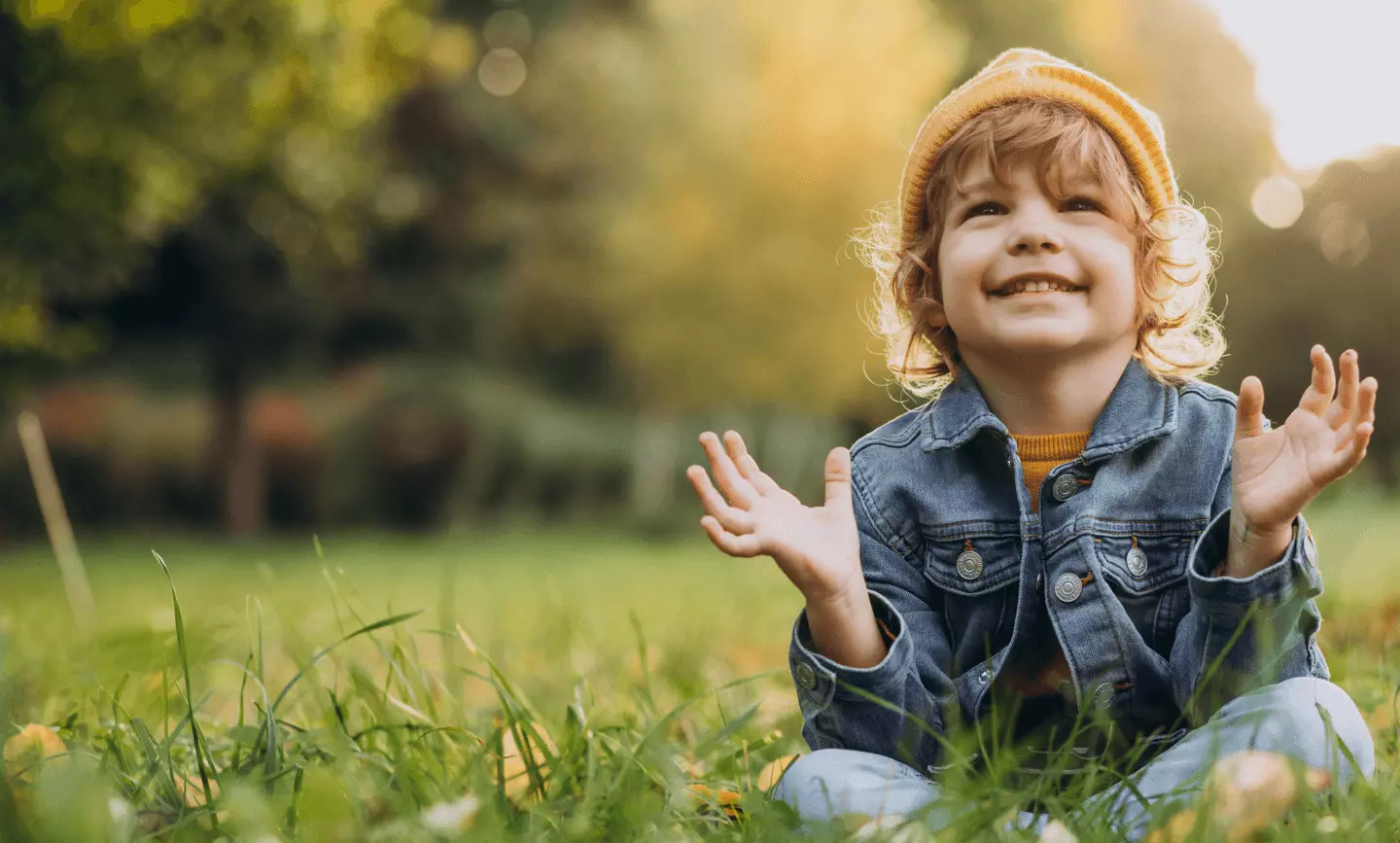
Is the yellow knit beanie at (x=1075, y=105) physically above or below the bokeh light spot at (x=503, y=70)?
below

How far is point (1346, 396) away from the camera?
1.35 m

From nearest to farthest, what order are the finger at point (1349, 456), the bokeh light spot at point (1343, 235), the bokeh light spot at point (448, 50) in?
1. the finger at point (1349, 456)
2. the bokeh light spot at point (448, 50)
3. the bokeh light spot at point (1343, 235)

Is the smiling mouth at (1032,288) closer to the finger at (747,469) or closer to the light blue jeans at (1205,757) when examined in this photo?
the finger at (747,469)

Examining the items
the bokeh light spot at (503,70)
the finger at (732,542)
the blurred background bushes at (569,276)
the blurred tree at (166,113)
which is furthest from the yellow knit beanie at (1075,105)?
the bokeh light spot at (503,70)

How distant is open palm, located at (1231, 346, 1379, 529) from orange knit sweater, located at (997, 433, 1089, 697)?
0.28m

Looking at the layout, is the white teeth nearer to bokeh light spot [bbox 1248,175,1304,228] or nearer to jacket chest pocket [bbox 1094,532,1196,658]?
jacket chest pocket [bbox 1094,532,1196,658]

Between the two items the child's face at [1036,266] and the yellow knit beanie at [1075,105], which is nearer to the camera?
the child's face at [1036,266]

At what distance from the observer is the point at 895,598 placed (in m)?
1.66

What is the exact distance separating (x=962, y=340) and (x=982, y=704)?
19.9 inches

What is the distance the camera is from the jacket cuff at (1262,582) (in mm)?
1380

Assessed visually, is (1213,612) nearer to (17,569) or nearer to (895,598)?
(895,598)

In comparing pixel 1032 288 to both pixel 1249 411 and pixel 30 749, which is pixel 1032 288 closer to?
pixel 1249 411

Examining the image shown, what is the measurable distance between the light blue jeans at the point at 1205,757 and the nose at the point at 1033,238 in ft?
2.01

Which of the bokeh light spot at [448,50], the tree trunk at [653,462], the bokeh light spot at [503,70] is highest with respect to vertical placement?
the bokeh light spot at [503,70]
